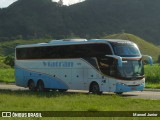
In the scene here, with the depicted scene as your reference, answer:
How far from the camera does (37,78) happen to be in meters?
33.1

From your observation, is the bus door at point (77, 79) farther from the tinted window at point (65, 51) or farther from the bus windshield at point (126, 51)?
the bus windshield at point (126, 51)

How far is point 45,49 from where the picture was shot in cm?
3173

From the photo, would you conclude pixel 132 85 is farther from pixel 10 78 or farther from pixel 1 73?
pixel 1 73

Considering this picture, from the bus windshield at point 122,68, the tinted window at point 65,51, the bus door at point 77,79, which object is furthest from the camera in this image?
the bus door at point 77,79

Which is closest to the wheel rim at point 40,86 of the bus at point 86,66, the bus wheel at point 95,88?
the bus at point 86,66

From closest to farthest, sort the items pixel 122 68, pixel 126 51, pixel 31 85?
pixel 122 68 < pixel 126 51 < pixel 31 85

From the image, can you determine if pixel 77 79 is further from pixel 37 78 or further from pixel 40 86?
pixel 37 78

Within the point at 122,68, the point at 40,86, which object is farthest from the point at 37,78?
the point at 122,68

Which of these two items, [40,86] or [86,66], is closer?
[86,66]

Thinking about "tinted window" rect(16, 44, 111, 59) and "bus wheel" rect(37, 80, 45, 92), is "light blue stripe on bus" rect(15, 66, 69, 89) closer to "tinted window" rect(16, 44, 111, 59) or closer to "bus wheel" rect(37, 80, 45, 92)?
"bus wheel" rect(37, 80, 45, 92)

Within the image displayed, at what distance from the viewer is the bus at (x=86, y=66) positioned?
86.6ft

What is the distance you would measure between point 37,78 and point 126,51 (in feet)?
30.4

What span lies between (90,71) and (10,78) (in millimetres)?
31790

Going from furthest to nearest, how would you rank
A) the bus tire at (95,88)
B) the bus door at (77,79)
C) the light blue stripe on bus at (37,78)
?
the light blue stripe on bus at (37,78) → the bus door at (77,79) → the bus tire at (95,88)
